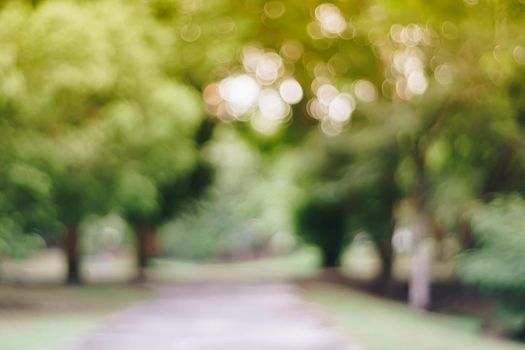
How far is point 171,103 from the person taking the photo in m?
23.7

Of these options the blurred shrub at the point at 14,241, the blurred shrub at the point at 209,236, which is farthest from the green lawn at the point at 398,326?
the blurred shrub at the point at 209,236

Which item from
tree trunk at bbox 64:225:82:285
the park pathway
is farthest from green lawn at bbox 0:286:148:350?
tree trunk at bbox 64:225:82:285

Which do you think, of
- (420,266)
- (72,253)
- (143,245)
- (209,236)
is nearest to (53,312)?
(420,266)

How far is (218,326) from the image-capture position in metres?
15.6

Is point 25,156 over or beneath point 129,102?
beneath

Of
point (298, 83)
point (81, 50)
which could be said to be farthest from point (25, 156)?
point (298, 83)

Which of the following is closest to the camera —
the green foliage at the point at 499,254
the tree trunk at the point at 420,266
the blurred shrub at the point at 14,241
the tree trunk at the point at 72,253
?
the green foliage at the point at 499,254

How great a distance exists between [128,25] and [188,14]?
295 inches

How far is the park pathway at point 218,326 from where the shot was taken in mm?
12820

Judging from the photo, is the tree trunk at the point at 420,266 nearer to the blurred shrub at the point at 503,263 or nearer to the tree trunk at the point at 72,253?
the blurred shrub at the point at 503,263

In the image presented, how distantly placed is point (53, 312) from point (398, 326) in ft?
26.6

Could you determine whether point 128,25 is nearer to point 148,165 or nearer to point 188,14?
point 148,165

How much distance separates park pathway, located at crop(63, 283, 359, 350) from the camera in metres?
12.8

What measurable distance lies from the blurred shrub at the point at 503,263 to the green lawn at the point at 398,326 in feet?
1.83
